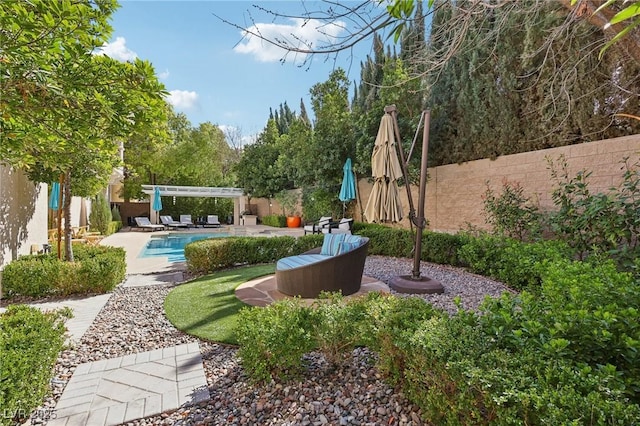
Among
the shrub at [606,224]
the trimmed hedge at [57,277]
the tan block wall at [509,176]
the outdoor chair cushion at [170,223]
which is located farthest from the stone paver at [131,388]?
the outdoor chair cushion at [170,223]

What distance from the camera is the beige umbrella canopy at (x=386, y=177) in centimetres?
605

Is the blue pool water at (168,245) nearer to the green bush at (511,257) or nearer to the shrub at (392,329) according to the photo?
the green bush at (511,257)

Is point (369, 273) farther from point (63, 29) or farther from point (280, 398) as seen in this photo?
point (63, 29)

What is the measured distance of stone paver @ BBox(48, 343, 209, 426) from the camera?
8.86 feet

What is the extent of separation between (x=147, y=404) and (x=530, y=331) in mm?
3144

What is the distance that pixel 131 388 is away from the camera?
3.06m

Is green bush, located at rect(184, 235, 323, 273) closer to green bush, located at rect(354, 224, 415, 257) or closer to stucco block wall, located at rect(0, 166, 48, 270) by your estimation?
green bush, located at rect(354, 224, 415, 257)

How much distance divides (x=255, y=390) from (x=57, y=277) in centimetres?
549

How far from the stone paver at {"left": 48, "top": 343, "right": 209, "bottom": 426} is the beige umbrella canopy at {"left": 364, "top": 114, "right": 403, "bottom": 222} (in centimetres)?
402

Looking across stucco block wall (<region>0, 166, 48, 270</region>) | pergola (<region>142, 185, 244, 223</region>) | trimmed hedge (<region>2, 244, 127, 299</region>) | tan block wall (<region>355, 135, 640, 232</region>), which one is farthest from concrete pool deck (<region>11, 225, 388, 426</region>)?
pergola (<region>142, 185, 244, 223</region>)

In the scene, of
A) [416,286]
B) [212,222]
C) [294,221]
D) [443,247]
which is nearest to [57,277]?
[416,286]

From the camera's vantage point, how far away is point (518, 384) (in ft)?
5.47

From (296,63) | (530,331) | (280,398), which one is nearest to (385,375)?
(280,398)

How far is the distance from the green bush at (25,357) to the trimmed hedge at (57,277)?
3.04 meters
